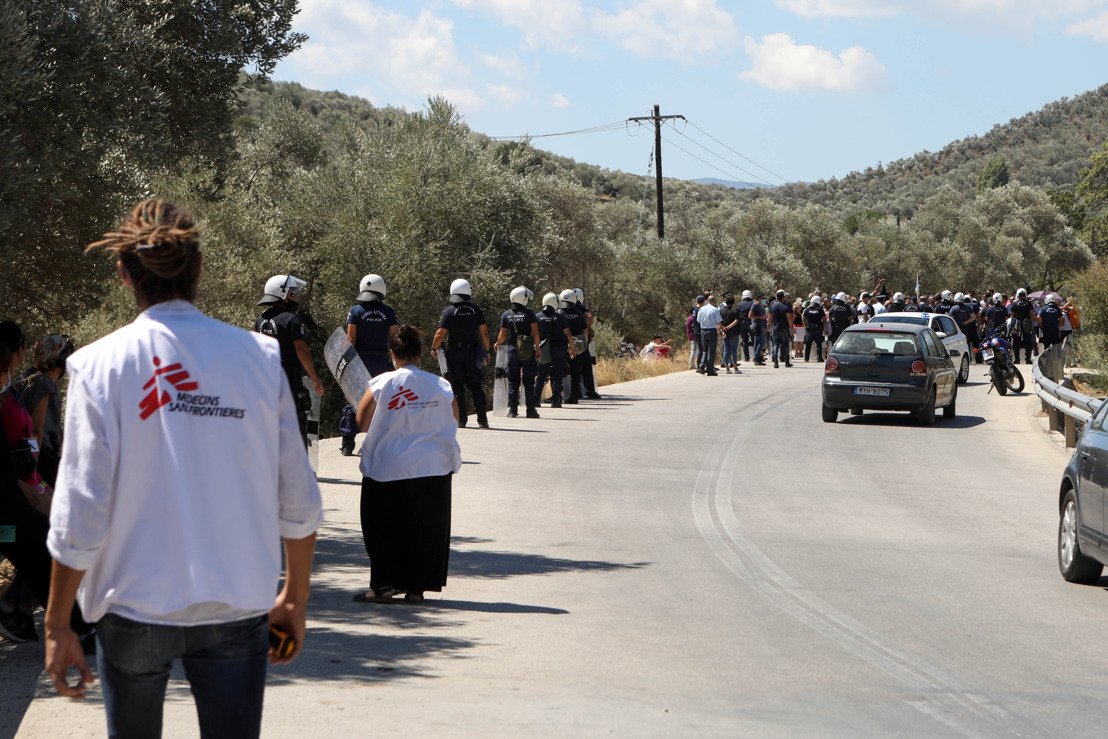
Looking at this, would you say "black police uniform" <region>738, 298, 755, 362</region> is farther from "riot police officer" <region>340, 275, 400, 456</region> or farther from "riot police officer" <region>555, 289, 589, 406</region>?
"riot police officer" <region>340, 275, 400, 456</region>

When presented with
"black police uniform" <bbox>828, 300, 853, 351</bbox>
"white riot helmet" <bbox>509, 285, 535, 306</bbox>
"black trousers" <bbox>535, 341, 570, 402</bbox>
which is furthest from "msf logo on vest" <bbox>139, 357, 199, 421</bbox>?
"black police uniform" <bbox>828, 300, 853, 351</bbox>

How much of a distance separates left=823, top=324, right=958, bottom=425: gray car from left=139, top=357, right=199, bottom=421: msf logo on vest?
720 inches

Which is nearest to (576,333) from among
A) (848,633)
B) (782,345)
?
(782,345)

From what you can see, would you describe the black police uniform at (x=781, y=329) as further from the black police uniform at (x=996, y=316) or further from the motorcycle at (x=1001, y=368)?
Result: the motorcycle at (x=1001, y=368)

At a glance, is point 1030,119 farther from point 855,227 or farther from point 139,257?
point 139,257

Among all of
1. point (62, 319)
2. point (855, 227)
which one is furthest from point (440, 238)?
point (855, 227)

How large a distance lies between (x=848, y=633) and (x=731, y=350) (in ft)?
82.1

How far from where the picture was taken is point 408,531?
762cm

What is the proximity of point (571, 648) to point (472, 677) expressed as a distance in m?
0.79

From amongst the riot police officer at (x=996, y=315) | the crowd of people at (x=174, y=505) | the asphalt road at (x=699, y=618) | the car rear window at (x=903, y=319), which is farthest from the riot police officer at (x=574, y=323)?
the crowd of people at (x=174, y=505)

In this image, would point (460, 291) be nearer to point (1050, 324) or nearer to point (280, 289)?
point (280, 289)

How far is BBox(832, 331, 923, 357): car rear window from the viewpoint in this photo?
20281 mm

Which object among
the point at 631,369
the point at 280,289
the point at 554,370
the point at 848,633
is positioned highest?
the point at 280,289

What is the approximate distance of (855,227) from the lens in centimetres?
9438
